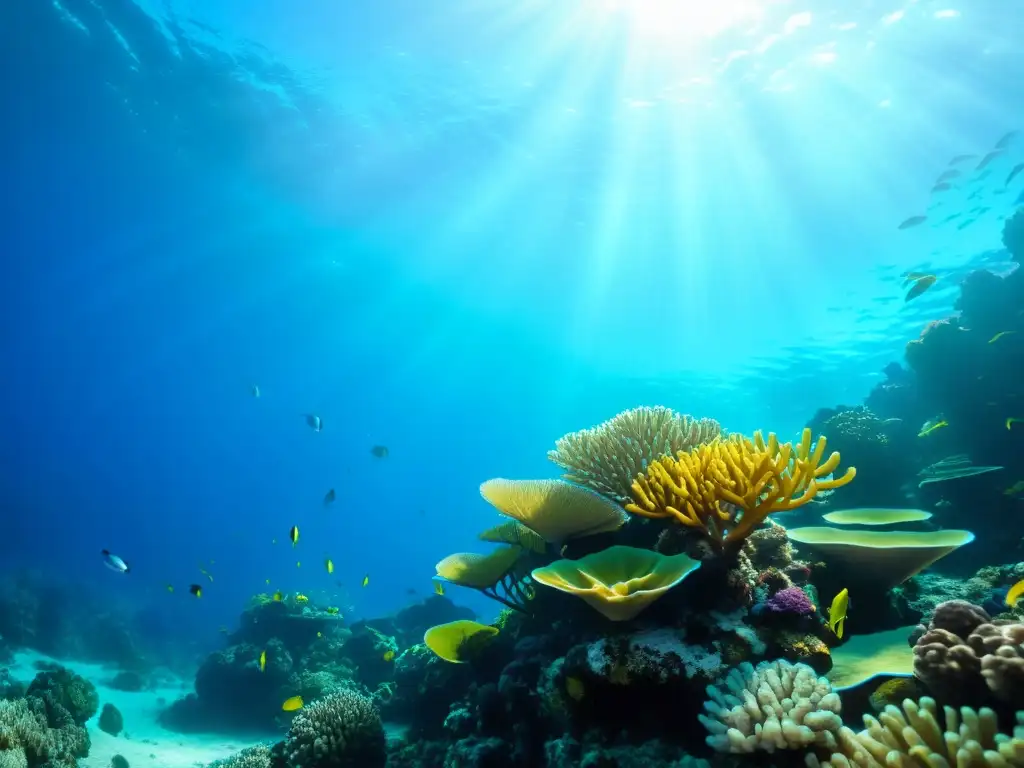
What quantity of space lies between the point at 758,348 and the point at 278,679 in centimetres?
3474

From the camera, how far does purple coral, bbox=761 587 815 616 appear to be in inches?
147

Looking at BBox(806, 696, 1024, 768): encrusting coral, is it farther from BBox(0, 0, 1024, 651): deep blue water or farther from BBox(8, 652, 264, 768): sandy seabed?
BBox(0, 0, 1024, 651): deep blue water

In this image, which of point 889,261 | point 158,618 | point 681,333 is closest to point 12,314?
point 158,618

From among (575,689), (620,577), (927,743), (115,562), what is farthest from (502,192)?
(927,743)

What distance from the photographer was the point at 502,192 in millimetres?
27844

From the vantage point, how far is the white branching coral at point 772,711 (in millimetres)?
2596

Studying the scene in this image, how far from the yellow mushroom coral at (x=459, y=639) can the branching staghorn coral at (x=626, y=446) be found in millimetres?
2287

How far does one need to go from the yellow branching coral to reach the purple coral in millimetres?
550

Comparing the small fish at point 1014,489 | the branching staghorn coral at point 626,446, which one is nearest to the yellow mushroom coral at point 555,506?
the branching staghorn coral at point 626,446

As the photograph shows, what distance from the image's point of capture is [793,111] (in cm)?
1883

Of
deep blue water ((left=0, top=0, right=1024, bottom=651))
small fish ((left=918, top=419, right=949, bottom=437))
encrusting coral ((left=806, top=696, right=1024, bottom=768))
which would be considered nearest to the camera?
encrusting coral ((left=806, top=696, right=1024, bottom=768))

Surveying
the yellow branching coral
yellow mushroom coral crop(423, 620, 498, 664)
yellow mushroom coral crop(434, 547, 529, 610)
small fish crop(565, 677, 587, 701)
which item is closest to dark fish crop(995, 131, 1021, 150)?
the yellow branching coral

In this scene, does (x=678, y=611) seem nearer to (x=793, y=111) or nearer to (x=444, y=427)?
(x=793, y=111)

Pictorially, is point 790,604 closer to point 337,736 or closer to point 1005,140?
point 337,736
